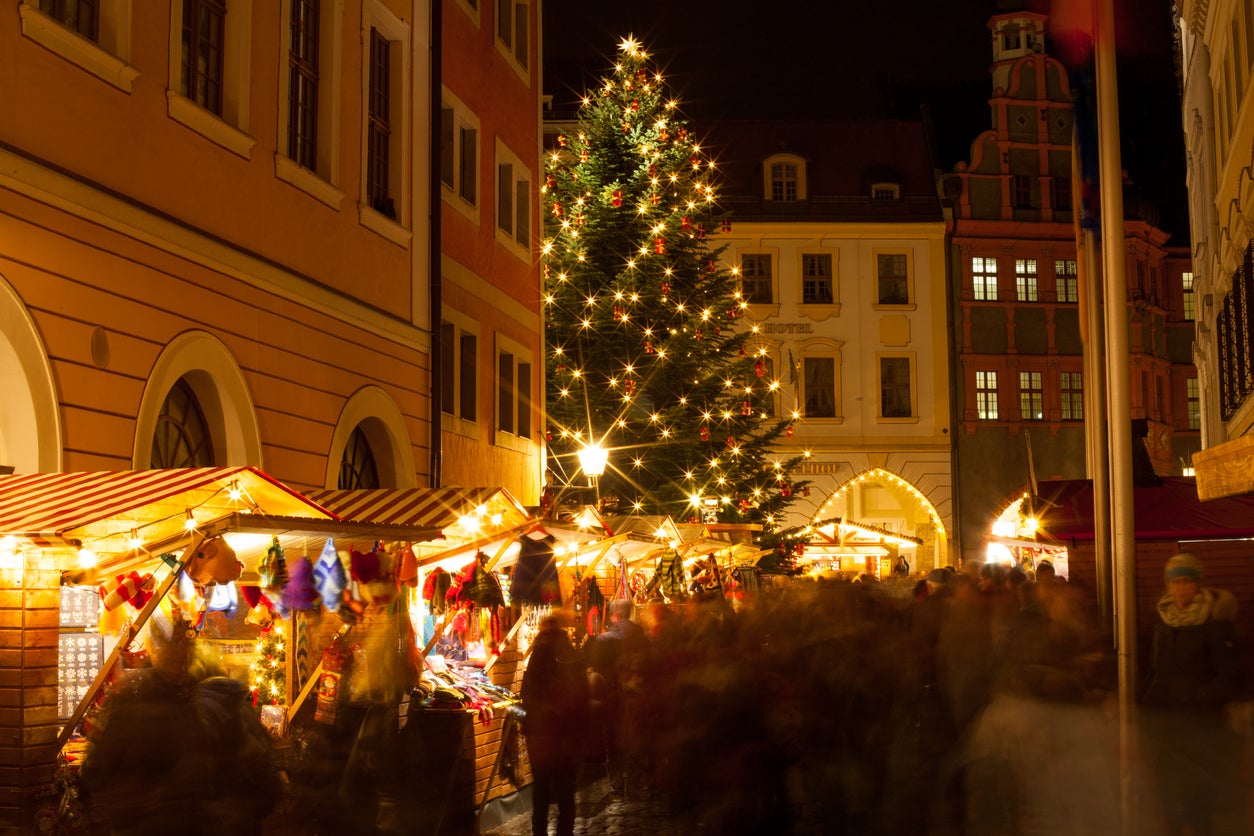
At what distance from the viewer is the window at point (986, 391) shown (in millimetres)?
48844

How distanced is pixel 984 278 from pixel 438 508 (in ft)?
129

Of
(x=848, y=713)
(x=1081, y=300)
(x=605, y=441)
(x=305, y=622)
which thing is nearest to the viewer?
(x=848, y=713)

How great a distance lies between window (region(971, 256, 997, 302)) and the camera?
49.0m

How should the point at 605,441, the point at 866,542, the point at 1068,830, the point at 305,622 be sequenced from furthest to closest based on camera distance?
the point at 866,542 → the point at 605,441 → the point at 305,622 → the point at 1068,830

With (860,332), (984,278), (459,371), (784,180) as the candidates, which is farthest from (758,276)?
(459,371)

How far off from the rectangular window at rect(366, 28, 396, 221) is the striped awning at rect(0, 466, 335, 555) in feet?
26.1

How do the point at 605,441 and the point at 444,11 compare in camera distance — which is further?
the point at 605,441

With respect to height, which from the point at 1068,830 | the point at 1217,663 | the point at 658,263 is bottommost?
the point at 1068,830

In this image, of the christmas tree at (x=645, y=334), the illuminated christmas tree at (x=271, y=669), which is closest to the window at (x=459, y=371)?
the christmas tree at (x=645, y=334)

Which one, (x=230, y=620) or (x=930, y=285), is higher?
(x=930, y=285)

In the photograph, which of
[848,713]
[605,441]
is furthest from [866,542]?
[848,713]

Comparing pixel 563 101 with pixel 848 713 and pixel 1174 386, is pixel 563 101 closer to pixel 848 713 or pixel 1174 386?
pixel 1174 386

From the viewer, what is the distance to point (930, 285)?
48781mm

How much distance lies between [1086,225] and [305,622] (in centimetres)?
726
